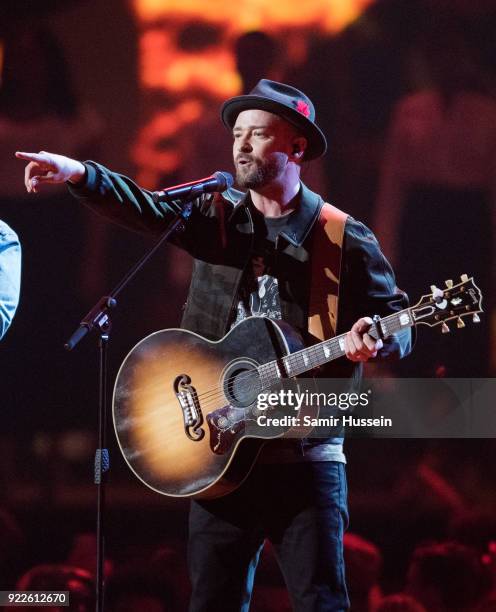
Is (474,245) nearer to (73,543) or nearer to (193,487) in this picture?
(193,487)

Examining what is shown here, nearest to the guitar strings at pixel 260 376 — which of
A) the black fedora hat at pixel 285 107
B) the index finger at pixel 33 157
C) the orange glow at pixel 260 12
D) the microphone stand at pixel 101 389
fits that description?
the microphone stand at pixel 101 389

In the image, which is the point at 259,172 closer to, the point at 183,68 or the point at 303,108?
the point at 303,108

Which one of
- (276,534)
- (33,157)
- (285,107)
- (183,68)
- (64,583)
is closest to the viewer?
(33,157)

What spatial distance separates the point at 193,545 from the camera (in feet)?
8.45

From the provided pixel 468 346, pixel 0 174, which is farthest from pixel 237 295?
pixel 0 174

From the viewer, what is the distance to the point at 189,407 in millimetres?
2674

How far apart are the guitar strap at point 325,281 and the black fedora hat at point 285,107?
1.15 feet

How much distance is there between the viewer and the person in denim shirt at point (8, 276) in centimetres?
264

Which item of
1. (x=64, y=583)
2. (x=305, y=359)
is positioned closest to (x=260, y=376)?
(x=305, y=359)

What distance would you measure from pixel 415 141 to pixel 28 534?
2400 millimetres

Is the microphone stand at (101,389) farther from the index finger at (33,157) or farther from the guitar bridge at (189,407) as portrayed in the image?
the index finger at (33,157)

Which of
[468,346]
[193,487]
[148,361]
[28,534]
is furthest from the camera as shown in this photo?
[28,534]

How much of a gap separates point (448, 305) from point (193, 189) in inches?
34.3

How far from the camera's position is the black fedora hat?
2723mm
